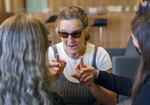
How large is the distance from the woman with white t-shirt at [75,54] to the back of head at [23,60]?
669 millimetres

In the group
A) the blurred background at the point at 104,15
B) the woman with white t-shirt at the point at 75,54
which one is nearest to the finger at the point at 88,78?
the woman with white t-shirt at the point at 75,54

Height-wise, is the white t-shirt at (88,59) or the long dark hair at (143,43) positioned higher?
the long dark hair at (143,43)

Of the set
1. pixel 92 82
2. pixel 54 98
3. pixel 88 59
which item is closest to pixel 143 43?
pixel 54 98

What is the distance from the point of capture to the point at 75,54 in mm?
2043

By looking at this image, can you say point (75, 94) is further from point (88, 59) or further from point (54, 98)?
point (54, 98)

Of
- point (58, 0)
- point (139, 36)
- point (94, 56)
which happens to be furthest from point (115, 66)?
point (58, 0)

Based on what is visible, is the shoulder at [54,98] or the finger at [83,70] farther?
the finger at [83,70]

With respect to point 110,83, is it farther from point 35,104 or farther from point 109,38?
point 109,38

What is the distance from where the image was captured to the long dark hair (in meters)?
1.28

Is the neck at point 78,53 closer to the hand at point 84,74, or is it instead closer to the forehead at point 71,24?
the forehead at point 71,24

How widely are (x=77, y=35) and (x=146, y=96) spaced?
880 mm

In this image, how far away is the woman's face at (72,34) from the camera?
200cm

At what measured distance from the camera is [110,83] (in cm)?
172

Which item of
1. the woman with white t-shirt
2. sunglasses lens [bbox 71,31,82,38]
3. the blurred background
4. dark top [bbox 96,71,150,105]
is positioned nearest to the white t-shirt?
the woman with white t-shirt
